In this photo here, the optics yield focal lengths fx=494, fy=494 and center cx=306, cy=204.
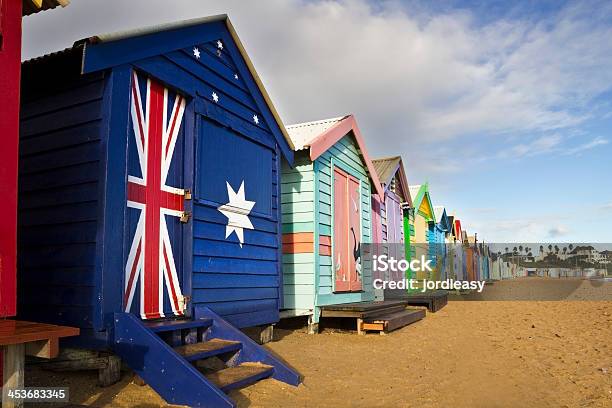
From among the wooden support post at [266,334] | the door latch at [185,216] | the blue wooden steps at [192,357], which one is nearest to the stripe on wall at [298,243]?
the wooden support post at [266,334]

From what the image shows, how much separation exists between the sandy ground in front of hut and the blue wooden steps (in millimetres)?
162

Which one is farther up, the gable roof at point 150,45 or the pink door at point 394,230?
the gable roof at point 150,45

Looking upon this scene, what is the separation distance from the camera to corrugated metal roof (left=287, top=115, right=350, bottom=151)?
957cm

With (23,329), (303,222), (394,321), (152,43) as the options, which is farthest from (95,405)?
(394,321)

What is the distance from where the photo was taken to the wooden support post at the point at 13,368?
3004 mm

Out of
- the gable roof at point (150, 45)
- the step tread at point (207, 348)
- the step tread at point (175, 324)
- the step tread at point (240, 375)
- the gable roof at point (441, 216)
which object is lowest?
the step tread at point (240, 375)

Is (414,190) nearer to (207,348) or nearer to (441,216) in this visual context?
(441,216)

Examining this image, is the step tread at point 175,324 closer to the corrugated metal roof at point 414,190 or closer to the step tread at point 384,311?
the step tread at point 384,311

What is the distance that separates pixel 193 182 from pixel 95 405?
2.66 m

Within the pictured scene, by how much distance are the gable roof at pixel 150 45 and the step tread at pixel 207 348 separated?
9.01ft

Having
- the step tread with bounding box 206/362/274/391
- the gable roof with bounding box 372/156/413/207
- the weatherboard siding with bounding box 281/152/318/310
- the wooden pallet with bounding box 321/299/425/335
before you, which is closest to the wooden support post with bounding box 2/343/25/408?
the step tread with bounding box 206/362/274/391

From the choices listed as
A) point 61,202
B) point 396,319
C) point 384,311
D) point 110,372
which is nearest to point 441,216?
point 384,311

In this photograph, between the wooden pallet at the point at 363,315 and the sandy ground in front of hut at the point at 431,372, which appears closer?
the sandy ground in front of hut at the point at 431,372

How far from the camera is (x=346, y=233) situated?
10.9 meters
